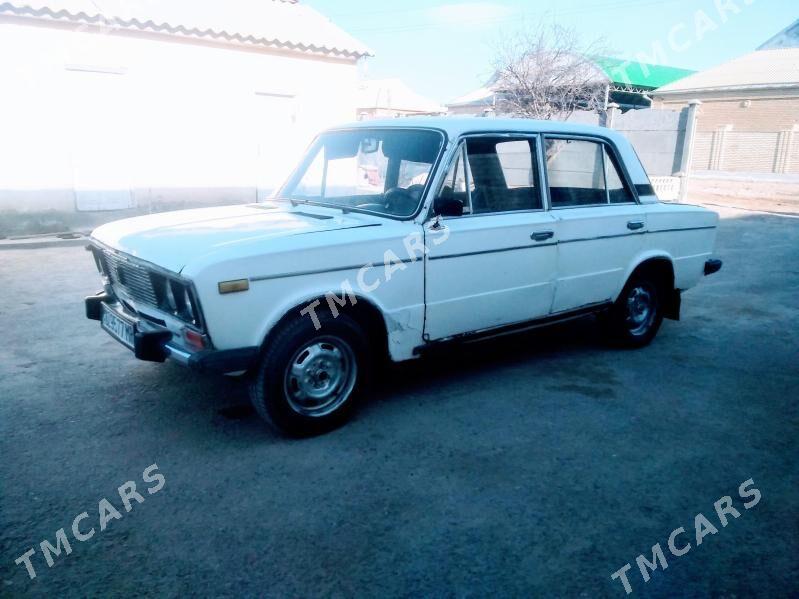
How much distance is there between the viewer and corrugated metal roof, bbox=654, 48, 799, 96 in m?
30.0

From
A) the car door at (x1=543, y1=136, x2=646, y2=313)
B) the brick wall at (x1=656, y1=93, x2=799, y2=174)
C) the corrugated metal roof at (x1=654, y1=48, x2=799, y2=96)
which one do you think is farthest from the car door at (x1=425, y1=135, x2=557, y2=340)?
the corrugated metal roof at (x1=654, y1=48, x2=799, y2=96)

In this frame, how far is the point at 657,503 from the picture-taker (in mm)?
3113

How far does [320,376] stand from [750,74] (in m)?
35.5

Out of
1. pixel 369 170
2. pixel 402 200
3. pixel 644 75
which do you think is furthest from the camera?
pixel 644 75

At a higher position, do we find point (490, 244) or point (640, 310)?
point (490, 244)

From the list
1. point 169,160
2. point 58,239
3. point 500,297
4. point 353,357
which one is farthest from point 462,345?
point 169,160

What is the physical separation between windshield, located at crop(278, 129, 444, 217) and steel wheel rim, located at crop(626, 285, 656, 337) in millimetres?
2283

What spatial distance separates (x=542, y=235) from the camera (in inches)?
174

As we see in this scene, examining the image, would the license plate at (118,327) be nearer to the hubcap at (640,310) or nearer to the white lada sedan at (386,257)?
the white lada sedan at (386,257)

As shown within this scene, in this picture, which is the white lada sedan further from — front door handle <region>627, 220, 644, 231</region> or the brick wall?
the brick wall

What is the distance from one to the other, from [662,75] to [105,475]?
4100 centimetres

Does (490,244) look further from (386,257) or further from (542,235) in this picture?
(386,257)

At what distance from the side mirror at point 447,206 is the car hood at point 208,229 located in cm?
38

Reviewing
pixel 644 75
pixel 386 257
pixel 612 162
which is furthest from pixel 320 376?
pixel 644 75
